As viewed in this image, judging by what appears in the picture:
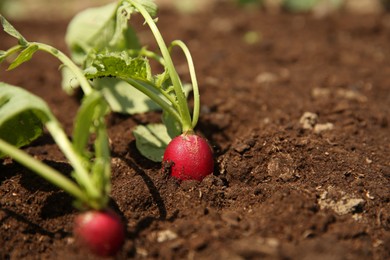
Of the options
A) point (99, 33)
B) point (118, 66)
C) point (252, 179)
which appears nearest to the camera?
point (118, 66)

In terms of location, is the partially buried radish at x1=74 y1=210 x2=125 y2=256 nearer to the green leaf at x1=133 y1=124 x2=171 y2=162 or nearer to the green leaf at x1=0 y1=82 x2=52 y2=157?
the green leaf at x1=0 y1=82 x2=52 y2=157

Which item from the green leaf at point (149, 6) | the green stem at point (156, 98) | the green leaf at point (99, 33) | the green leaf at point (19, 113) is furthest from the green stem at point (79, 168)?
the green leaf at point (99, 33)

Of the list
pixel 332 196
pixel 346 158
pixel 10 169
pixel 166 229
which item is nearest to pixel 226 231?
pixel 166 229

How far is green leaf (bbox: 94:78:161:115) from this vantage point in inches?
118

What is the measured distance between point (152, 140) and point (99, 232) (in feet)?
3.25

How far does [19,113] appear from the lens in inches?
79.4

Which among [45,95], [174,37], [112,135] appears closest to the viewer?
[112,135]

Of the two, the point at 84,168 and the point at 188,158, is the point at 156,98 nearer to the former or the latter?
the point at 188,158

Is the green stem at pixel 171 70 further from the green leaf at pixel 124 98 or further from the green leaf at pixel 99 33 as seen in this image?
the green leaf at pixel 124 98

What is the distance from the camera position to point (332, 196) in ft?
7.11

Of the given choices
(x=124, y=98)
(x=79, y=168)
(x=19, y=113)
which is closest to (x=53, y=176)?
(x=79, y=168)

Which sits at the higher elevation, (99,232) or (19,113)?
(19,113)

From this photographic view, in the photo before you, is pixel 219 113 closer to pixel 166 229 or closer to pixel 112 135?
pixel 112 135

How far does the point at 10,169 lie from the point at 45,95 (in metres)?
1.32
